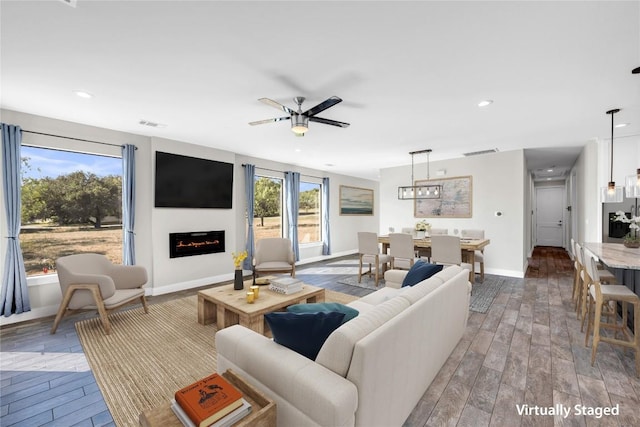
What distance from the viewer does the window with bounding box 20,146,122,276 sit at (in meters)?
3.65

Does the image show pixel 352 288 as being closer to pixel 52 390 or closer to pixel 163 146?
pixel 52 390

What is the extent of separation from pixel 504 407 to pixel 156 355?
9.53 ft

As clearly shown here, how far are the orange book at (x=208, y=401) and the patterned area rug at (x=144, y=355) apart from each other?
104 cm

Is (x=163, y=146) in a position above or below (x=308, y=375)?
above

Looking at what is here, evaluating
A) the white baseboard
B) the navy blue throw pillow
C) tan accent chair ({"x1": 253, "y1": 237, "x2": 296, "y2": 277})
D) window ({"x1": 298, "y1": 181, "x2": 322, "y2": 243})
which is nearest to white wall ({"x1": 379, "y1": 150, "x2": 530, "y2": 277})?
window ({"x1": 298, "y1": 181, "x2": 322, "y2": 243})

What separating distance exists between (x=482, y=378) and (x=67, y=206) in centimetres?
542

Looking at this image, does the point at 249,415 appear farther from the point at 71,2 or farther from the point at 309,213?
the point at 309,213

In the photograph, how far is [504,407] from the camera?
186 centimetres

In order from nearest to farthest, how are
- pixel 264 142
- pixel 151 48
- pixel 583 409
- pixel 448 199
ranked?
pixel 583 409
pixel 151 48
pixel 264 142
pixel 448 199

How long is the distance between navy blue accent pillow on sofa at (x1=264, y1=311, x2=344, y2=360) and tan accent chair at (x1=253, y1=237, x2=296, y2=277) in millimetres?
3356

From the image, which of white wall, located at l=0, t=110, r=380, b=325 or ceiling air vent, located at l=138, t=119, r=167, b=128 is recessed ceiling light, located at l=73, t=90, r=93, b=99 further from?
white wall, located at l=0, t=110, r=380, b=325

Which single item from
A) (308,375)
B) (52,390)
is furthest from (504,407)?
(52,390)

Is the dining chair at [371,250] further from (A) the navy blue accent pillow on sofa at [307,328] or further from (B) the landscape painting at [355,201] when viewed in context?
(A) the navy blue accent pillow on sofa at [307,328]

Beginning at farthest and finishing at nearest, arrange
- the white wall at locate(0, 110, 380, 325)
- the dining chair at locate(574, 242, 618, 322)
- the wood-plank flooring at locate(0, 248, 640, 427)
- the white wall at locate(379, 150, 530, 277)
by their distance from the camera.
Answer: the white wall at locate(379, 150, 530, 277)
the white wall at locate(0, 110, 380, 325)
the dining chair at locate(574, 242, 618, 322)
the wood-plank flooring at locate(0, 248, 640, 427)
